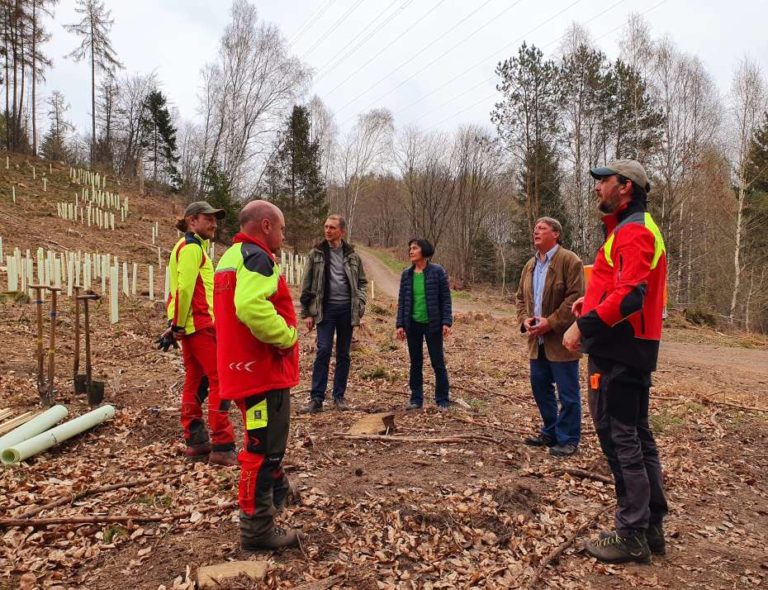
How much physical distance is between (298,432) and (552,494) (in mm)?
2472

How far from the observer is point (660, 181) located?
22.3 m

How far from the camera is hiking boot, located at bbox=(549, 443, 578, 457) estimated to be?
4590 millimetres

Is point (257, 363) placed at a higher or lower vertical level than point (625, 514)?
higher

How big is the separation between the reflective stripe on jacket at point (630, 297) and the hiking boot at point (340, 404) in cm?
361

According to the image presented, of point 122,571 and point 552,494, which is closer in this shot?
point 122,571

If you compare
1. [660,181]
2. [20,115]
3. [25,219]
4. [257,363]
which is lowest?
[257,363]

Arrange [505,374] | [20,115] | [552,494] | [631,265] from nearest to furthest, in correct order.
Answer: [631,265]
[552,494]
[505,374]
[20,115]

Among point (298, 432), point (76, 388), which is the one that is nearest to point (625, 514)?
point (298, 432)

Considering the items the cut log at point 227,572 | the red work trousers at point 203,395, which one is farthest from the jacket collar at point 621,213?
the red work trousers at point 203,395

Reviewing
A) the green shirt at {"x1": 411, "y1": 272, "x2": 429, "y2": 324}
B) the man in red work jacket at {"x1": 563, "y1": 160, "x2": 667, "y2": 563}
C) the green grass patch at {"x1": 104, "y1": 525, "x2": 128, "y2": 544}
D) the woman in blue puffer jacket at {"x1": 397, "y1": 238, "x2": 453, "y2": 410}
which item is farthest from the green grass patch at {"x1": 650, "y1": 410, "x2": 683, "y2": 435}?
the green grass patch at {"x1": 104, "y1": 525, "x2": 128, "y2": 544}

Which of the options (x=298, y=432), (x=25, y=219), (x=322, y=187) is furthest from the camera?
(x=322, y=187)

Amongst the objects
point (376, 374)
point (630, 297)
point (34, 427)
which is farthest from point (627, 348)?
point (376, 374)

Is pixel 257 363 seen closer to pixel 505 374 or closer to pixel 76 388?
pixel 76 388

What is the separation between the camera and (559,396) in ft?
15.2
